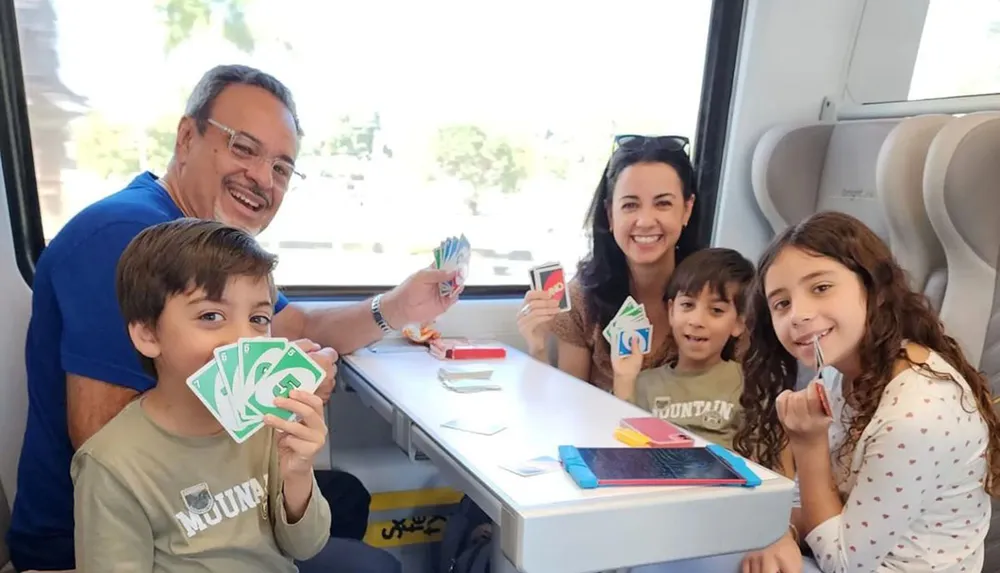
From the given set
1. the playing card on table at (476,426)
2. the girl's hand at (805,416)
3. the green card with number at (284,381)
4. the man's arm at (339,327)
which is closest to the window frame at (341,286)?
the man's arm at (339,327)

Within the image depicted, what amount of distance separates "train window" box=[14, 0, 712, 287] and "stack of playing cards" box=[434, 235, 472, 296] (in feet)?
1.49

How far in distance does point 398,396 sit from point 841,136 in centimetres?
187

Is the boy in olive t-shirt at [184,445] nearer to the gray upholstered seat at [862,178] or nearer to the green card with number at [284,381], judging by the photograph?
the green card with number at [284,381]

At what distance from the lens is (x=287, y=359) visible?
116 cm

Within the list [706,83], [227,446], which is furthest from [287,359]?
[706,83]

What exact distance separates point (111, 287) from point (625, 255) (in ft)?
4.61

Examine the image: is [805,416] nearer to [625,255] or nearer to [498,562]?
[498,562]

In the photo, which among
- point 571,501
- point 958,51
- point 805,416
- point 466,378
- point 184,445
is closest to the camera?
point 571,501

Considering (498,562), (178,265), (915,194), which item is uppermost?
(915,194)

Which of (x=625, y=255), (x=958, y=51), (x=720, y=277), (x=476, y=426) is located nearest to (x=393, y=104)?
(x=625, y=255)

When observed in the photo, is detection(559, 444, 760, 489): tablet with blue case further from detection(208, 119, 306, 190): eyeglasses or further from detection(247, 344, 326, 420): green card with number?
detection(208, 119, 306, 190): eyeglasses

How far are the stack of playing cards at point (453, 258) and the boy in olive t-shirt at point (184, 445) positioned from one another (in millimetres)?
791

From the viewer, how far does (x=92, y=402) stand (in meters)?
1.32

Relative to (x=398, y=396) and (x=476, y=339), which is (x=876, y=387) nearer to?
(x=398, y=396)
